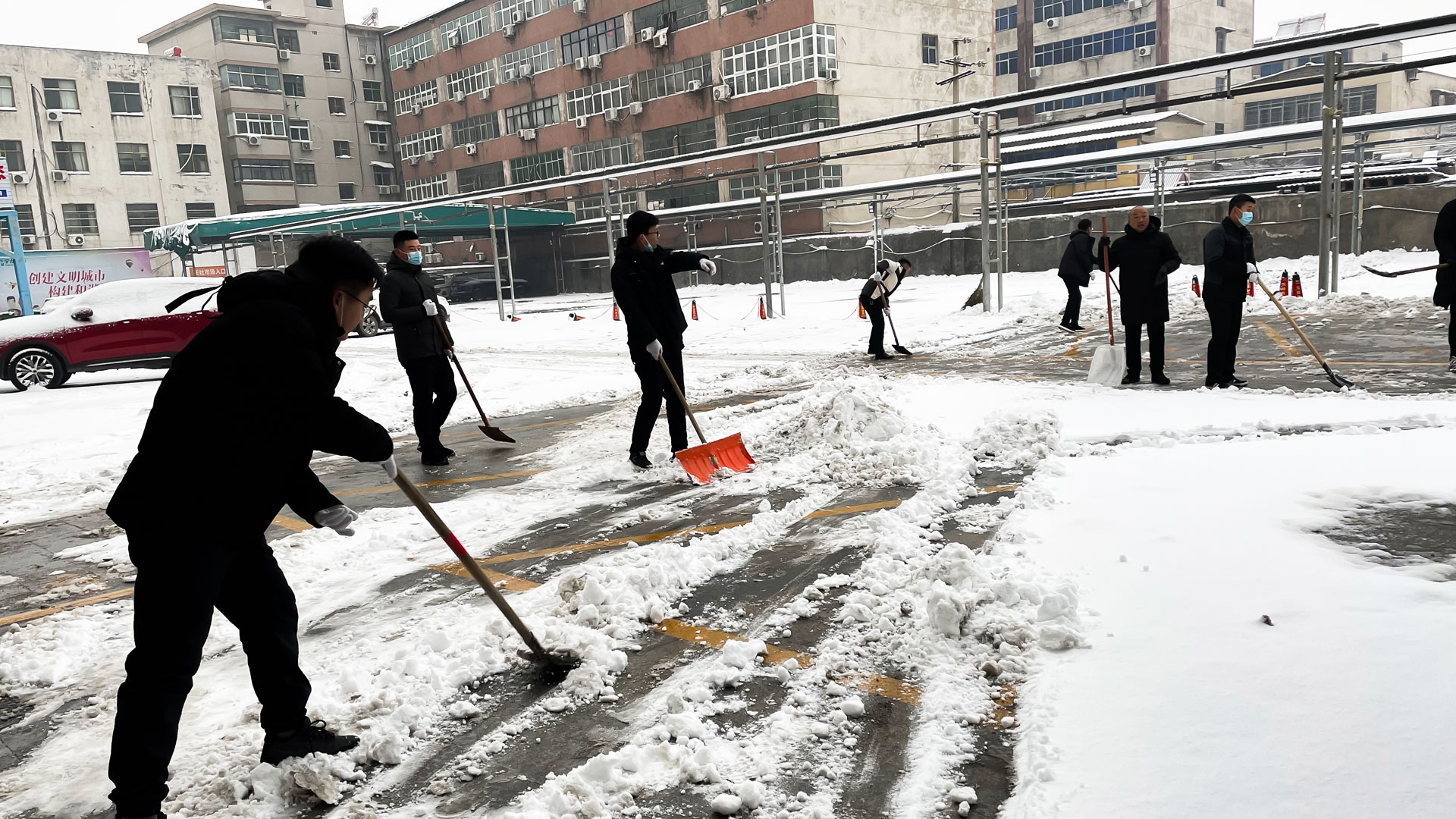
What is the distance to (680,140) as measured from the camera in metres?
44.0

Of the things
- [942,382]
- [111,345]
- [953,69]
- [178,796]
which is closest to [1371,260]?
[942,382]

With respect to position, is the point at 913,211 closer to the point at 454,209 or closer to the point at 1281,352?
the point at 454,209

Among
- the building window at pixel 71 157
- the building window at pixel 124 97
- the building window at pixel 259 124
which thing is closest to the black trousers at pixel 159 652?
the building window at pixel 71 157

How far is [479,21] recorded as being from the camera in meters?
53.4

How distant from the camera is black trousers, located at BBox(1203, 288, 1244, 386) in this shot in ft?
27.5

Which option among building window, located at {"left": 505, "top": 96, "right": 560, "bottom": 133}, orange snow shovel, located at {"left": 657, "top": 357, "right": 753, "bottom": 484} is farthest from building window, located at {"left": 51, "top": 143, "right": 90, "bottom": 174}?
orange snow shovel, located at {"left": 657, "top": 357, "right": 753, "bottom": 484}

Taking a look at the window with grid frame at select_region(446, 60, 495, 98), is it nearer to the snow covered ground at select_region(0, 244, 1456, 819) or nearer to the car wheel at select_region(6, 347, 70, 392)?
the car wheel at select_region(6, 347, 70, 392)

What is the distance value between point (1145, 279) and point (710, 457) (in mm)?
4927

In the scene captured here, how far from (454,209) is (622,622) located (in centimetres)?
3446

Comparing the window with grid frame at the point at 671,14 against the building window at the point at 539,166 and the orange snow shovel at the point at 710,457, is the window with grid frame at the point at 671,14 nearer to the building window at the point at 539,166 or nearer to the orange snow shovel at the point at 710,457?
the building window at the point at 539,166

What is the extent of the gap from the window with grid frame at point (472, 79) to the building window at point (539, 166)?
486 cm

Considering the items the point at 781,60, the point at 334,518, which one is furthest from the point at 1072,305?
the point at 781,60

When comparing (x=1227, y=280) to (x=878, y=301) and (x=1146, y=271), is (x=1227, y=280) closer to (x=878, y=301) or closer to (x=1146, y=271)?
(x=1146, y=271)

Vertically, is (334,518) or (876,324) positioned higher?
(334,518)
